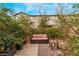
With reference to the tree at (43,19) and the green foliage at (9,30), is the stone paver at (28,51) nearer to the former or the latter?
the green foliage at (9,30)

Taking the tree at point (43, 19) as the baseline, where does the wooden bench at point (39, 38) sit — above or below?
below

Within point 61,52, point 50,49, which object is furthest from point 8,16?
point 61,52

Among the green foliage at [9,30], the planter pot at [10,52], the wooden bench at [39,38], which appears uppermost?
the green foliage at [9,30]

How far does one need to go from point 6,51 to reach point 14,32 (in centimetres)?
22

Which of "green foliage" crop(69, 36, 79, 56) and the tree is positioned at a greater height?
the tree

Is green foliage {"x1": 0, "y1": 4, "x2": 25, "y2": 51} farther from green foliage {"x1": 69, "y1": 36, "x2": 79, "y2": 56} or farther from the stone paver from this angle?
green foliage {"x1": 69, "y1": 36, "x2": 79, "y2": 56}

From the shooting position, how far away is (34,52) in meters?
1.82

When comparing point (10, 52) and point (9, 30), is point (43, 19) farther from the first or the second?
point (10, 52)

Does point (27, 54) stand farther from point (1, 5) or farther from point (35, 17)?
point (1, 5)

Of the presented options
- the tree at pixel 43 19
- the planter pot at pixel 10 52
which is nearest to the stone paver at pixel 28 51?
the planter pot at pixel 10 52

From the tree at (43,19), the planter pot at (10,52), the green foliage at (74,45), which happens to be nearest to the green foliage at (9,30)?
the planter pot at (10,52)

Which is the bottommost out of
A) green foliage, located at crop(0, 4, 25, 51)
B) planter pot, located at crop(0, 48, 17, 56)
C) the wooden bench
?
planter pot, located at crop(0, 48, 17, 56)

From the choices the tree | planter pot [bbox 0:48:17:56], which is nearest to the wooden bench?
the tree

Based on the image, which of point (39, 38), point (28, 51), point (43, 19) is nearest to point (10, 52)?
point (28, 51)
